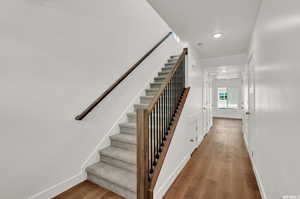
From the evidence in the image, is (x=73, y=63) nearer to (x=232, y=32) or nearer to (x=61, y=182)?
(x=61, y=182)

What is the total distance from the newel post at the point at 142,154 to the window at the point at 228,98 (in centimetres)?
946

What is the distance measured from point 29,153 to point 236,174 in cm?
306

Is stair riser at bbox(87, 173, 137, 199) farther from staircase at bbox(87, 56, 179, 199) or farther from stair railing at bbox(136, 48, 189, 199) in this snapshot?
stair railing at bbox(136, 48, 189, 199)

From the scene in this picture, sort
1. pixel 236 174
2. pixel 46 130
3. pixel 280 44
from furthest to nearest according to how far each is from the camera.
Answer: pixel 236 174 → pixel 46 130 → pixel 280 44

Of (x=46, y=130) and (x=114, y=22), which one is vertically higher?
(x=114, y=22)

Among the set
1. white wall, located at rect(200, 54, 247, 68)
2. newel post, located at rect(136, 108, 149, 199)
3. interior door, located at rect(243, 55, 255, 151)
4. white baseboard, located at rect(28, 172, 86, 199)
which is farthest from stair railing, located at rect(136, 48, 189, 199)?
white wall, located at rect(200, 54, 247, 68)

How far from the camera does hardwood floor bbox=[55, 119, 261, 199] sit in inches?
70.1

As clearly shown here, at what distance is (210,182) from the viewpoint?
6.92 ft

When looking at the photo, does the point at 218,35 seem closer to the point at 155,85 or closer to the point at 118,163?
the point at 155,85

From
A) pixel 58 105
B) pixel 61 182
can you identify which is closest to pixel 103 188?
pixel 61 182

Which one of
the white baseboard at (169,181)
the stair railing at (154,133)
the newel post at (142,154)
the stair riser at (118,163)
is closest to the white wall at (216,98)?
the white baseboard at (169,181)

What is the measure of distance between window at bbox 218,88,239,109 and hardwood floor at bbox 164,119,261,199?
668 centimetres

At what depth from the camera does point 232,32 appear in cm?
268

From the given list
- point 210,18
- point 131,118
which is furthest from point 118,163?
point 210,18
